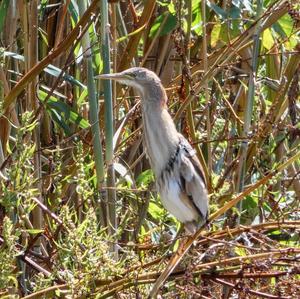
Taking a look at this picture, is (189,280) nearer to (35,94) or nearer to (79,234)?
(79,234)

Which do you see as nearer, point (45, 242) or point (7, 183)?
point (7, 183)

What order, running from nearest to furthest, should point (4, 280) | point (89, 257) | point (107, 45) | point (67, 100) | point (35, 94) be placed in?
1. point (4, 280)
2. point (89, 257)
3. point (107, 45)
4. point (35, 94)
5. point (67, 100)

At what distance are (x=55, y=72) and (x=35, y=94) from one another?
0.50 feet

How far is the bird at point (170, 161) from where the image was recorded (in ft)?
7.32

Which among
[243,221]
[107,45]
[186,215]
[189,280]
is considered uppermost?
[107,45]

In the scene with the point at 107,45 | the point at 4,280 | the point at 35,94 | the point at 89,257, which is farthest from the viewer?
the point at 35,94

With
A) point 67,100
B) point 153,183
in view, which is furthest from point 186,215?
point 67,100

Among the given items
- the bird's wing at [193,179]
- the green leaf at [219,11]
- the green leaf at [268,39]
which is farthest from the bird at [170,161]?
the green leaf at [268,39]

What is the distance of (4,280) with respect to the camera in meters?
1.47

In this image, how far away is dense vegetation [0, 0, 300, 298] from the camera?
1.65 meters

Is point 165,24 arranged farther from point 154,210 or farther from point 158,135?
point 154,210

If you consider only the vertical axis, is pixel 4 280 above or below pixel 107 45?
below

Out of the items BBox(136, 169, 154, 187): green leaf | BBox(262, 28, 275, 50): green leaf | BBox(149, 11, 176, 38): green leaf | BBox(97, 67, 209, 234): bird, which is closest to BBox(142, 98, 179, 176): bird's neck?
BBox(97, 67, 209, 234): bird

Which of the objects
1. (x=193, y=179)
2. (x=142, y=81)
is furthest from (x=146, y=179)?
(x=142, y=81)
